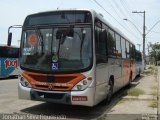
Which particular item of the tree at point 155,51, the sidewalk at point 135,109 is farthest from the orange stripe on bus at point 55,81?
the tree at point 155,51

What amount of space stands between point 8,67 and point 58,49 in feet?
59.3

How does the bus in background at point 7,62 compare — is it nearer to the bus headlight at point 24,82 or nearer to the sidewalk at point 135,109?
the sidewalk at point 135,109

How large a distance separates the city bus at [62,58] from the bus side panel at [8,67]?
1643 cm

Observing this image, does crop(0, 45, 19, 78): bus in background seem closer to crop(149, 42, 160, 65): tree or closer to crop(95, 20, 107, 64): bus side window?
crop(95, 20, 107, 64): bus side window

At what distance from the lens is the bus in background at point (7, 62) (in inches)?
1049

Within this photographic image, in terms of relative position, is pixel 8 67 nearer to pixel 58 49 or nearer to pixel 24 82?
pixel 24 82

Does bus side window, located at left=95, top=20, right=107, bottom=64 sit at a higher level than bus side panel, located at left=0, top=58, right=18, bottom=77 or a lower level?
higher

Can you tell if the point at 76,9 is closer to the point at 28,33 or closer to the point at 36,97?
the point at 28,33

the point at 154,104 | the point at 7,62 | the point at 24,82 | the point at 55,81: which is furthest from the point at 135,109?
the point at 7,62

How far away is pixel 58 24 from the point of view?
405 inches

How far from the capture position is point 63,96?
982 cm

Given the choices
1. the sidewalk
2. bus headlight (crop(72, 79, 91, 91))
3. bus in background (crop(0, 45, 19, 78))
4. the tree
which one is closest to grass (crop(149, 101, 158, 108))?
the sidewalk

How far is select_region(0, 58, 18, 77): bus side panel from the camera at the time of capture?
87.8ft

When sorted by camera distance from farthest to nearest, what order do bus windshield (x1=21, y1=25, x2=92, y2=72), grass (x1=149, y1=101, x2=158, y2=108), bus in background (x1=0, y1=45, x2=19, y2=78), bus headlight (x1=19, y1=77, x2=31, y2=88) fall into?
bus in background (x1=0, y1=45, x2=19, y2=78)
grass (x1=149, y1=101, x2=158, y2=108)
bus headlight (x1=19, y1=77, x2=31, y2=88)
bus windshield (x1=21, y1=25, x2=92, y2=72)
